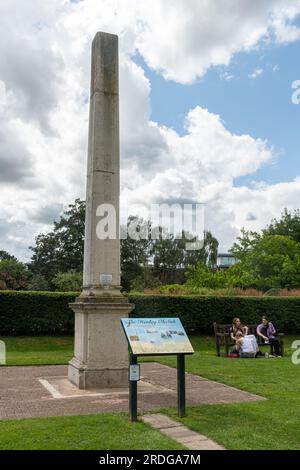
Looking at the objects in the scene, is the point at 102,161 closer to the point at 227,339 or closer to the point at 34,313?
the point at 227,339

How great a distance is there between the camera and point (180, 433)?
516 cm

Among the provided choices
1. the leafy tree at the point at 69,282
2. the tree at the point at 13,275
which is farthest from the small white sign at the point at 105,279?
the tree at the point at 13,275

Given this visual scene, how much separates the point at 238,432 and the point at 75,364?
4.07 meters

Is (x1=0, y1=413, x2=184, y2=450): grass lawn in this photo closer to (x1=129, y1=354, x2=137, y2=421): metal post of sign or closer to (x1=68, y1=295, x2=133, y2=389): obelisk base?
(x1=129, y1=354, x2=137, y2=421): metal post of sign

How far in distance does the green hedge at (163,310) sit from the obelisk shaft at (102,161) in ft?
31.8

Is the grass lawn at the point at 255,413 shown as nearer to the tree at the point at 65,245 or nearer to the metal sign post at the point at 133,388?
the metal sign post at the point at 133,388

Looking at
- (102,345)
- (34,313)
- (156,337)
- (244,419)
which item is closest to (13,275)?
(34,313)

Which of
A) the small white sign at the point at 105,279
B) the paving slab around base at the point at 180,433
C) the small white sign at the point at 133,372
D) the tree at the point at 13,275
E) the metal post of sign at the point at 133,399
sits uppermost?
the tree at the point at 13,275

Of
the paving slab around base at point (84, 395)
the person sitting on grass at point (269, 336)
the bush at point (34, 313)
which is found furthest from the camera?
the bush at point (34, 313)

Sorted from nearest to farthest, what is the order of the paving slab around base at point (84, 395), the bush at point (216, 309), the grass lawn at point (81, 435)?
the grass lawn at point (81, 435) → the paving slab around base at point (84, 395) → the bush at point (216, 309)

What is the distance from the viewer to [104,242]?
8789 millimetres

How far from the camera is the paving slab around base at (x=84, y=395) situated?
645cm

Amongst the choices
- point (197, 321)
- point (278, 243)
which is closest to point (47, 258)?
point (278, 243)
